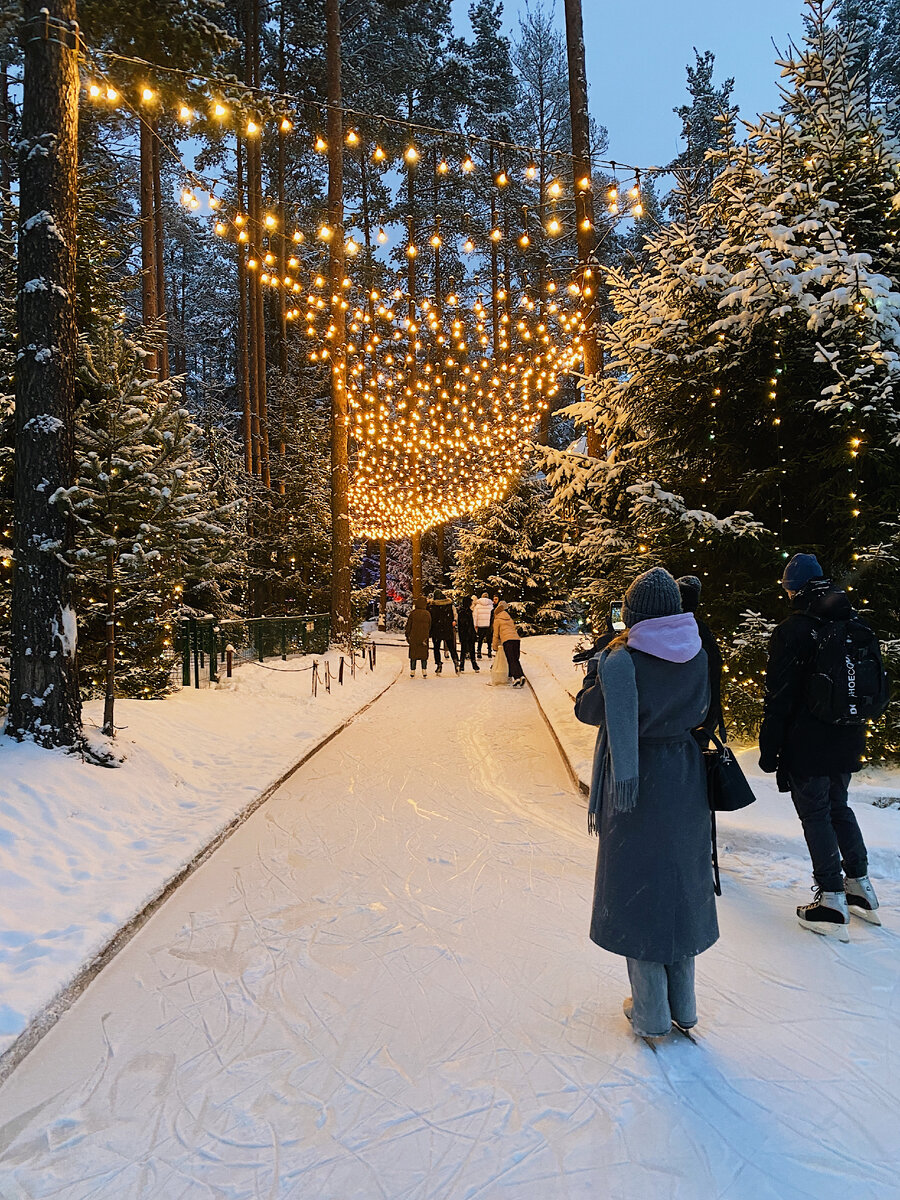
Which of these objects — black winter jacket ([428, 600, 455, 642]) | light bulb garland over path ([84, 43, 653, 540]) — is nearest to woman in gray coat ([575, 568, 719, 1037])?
light bulb garland over path ([84, 43, 653, 540])

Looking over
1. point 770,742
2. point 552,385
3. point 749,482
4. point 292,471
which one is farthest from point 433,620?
point 770,742

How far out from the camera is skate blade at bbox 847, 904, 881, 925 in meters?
4.70

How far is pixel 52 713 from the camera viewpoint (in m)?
6.95

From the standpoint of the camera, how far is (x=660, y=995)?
344 cm

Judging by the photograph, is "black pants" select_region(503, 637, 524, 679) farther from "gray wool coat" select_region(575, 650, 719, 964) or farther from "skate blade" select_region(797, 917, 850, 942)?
"gray wool coat" select_region(575, 650, 719, 964)

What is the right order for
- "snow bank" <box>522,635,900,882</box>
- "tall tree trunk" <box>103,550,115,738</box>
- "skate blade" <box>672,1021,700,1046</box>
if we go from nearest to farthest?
"skate blade" <box>672,1021,700,1046</box>
"snow bank" <box>522,635,900,882</box>
"tall tree trunk" <box>103,550,115,738</box>

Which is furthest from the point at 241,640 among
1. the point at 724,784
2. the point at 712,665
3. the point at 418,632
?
the point at 724,784

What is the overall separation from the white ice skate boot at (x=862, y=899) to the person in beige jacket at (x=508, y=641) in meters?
12.4

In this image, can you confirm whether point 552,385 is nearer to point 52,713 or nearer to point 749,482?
point 749,482

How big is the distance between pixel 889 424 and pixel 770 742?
4.16m

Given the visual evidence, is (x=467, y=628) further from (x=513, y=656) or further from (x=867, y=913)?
(x=867, y=913)

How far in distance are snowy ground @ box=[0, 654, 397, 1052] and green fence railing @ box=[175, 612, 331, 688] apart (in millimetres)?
1880

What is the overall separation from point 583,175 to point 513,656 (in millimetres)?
9186

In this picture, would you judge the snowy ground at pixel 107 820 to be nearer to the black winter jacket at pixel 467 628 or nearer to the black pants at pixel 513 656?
the black pants at pixel 513 656
